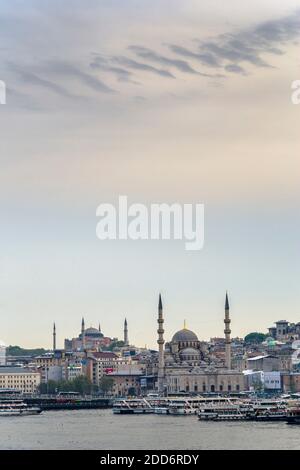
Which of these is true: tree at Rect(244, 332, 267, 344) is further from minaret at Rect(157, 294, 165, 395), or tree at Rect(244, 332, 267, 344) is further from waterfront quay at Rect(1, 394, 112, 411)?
waterfront quay at Rect(1, 394, 112, 411)

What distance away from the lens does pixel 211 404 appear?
1389 inches

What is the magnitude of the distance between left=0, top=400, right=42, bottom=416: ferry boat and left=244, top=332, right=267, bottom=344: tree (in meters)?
27.3

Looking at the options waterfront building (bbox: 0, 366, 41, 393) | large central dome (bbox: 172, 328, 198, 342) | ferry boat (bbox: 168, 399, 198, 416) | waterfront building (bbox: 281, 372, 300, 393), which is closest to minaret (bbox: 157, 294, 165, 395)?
large central dome (bbox: 172, 328, 198, 342)

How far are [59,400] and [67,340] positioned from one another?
2678 cm

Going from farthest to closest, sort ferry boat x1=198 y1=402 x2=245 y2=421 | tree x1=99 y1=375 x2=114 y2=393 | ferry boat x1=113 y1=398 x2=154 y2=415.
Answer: tree x1=99 y1=375 x2=114 y2=393 → ferry boat x1=113 y1=398 x2=154 y2=415 → ferry boat x1=198 y1=402 x2=245 y2=421

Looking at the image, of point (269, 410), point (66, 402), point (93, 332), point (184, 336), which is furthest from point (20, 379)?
point (269, 410)

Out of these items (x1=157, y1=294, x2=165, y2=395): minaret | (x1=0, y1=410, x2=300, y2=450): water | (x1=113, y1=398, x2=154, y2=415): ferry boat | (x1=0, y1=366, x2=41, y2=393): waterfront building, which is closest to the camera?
(x1=0, y1=410, x2=300, y2=450): water

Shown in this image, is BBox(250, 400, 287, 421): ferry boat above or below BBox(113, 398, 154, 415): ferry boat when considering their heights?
below

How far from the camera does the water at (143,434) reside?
71.1 ft

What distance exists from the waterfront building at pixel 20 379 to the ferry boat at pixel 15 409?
1366 centimetres

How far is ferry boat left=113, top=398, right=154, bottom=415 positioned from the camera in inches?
1506

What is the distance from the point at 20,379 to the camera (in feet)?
178
